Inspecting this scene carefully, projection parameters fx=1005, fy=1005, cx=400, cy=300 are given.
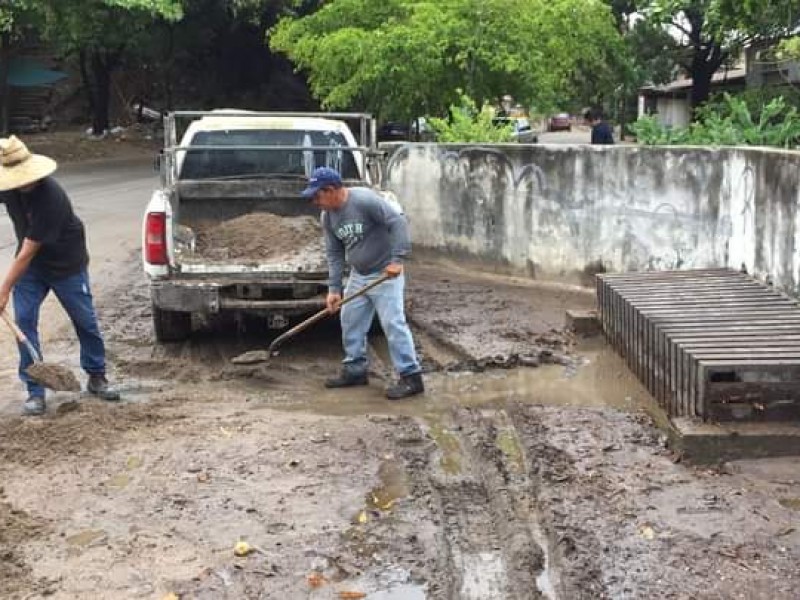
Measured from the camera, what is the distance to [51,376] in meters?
6.10

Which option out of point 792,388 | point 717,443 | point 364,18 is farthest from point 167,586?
point 364,18

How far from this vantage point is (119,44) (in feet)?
99.7

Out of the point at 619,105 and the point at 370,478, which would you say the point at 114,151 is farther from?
the point at 370,478

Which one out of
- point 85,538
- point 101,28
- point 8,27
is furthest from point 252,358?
point 101,28

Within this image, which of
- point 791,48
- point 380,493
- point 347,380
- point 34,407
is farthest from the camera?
point 791,48

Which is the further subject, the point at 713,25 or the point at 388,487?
the point at 713,25

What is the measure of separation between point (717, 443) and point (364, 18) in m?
11.8

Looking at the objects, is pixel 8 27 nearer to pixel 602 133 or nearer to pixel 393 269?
pixel 602 133

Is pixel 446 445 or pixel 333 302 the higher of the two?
pixel 333 302

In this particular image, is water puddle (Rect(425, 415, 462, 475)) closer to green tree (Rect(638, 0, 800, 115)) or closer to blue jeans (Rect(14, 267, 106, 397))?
blue jeans (Rect(14, 267, 106, 397))

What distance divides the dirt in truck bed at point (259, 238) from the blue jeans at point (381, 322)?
109 cm

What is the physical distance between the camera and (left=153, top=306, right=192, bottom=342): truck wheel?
793cm

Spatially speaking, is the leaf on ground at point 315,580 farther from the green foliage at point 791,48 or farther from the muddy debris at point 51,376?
the green foliage at point 791,48

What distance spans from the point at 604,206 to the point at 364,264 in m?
4.07
